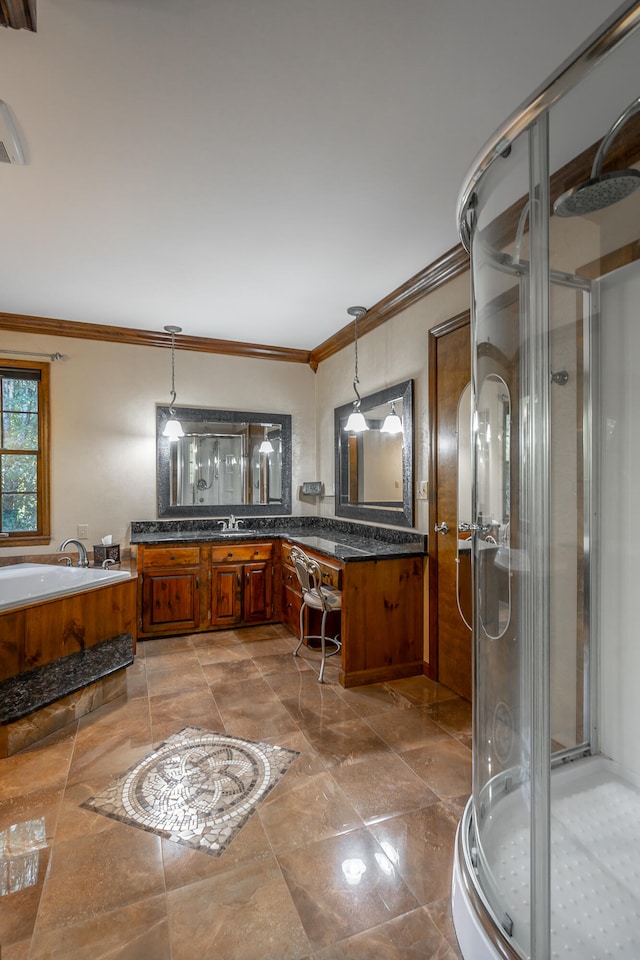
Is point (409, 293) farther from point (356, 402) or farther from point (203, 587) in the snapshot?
point (203, 587)

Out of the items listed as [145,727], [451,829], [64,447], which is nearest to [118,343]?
[64,447]

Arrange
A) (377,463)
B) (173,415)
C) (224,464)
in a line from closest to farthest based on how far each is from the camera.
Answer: (377,463), (173,415), (224,464)

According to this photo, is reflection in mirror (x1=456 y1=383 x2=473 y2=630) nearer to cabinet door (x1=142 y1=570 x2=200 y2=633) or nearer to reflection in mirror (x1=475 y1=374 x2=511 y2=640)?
reflection in mirror (x1=475 y1=374 x2=511 y2=640)

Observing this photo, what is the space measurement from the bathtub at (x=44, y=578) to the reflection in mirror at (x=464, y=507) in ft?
7.20

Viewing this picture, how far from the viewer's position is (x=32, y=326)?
3.96 meters

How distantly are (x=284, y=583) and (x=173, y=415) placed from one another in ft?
6.00

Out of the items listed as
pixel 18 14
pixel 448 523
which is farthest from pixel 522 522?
pixel 18 14

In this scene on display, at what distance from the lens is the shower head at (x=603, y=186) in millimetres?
1411

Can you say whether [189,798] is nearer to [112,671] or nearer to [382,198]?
[112,671]

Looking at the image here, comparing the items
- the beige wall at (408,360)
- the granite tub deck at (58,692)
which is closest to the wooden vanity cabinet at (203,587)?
the granite tub deck at (58,692)

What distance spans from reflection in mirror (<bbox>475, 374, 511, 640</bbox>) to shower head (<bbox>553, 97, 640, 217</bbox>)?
0.56m

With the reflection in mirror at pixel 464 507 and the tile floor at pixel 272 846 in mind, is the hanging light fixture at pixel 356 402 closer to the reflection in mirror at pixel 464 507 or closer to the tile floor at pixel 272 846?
the reflection in mirror at pixel 464 507

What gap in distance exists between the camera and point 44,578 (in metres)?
3.50

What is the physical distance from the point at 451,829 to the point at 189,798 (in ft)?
3.34
